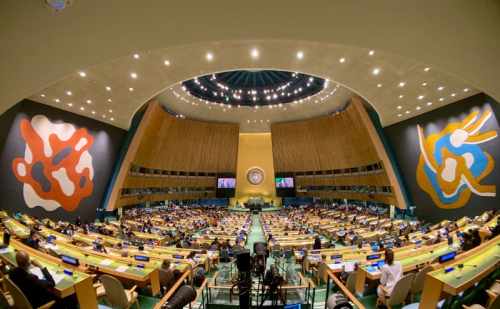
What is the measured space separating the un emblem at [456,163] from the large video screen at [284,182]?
54.5ft

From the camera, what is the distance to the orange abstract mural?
13042mm

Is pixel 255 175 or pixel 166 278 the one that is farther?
pixel 255 175

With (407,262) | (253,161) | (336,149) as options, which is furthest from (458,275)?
(253,161)

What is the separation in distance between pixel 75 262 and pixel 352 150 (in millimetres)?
23900

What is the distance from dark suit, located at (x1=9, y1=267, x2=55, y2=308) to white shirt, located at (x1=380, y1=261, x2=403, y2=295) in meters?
6.03

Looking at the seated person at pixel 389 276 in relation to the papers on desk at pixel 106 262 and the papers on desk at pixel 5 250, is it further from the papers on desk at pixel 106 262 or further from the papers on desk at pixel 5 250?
the papers on desk at pixel 5 250

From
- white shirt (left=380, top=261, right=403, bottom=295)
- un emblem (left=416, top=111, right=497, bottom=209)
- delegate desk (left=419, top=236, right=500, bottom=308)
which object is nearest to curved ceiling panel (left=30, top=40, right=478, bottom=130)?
un emblem (left=416, top=111, right=497, bottom=209)

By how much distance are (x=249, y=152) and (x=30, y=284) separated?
3363 centimetres

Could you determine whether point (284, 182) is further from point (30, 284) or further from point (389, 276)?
point (30, 284)

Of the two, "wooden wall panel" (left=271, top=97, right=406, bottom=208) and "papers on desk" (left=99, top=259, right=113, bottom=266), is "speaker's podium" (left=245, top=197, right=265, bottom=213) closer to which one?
"wooden wall panel" (left=271, top=97, right=406, bottom=208)

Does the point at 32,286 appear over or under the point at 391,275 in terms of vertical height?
over

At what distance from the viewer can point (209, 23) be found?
3072 mm

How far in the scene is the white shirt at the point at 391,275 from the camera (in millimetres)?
4137

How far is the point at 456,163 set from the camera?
13.4 m
